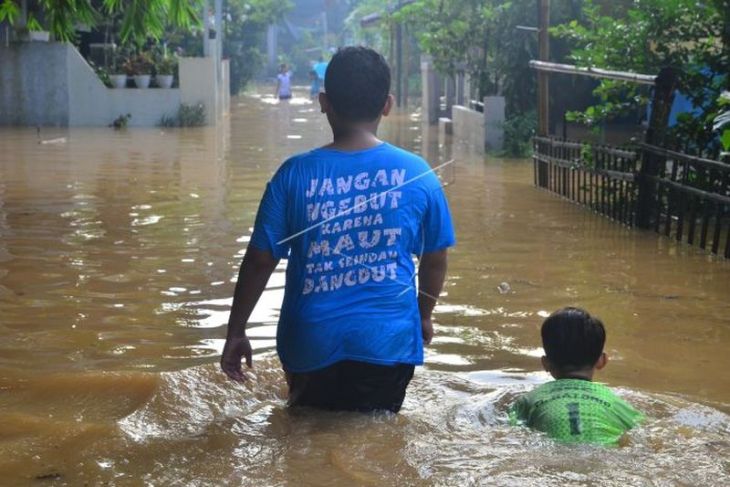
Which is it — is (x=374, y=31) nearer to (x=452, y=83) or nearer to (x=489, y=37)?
(x=452, y=83)

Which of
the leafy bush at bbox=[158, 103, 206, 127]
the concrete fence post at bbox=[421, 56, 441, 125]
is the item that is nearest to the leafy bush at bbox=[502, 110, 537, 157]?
the leafy bush at bbox=[158, 103, 206, 127]

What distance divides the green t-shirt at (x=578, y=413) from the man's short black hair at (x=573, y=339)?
0.29 ft

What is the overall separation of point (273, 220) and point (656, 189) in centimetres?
757

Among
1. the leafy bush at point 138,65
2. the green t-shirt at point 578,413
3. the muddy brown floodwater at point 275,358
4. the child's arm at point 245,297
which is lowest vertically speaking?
the muddy brown floodwater at point 275,358

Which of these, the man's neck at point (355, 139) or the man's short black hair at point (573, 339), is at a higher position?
the man's neck at point (355, 139)

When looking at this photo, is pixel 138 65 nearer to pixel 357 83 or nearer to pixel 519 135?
pixel 519 135

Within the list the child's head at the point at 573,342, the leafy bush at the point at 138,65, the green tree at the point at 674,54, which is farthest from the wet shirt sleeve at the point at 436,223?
the leafy bush at the point at 138,65

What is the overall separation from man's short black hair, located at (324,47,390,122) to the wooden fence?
5866 mm

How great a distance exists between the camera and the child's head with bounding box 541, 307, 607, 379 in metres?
4.43

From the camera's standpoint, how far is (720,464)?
418 cm

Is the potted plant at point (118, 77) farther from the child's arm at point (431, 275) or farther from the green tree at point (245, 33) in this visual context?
the child's arm at point (431, 275)

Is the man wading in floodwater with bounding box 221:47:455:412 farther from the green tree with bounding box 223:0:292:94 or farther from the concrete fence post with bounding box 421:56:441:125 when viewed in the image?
the green tree with bounding box 223:0:292:94

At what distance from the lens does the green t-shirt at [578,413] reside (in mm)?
4262

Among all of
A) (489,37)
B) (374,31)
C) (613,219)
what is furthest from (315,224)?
(374,31)
